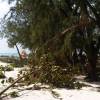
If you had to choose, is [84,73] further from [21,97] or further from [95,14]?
[21,97]

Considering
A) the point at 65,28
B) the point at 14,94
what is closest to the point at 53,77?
the point at 14,94

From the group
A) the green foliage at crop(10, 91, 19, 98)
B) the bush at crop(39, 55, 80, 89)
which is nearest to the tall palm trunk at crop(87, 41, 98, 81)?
the bush at crop(39, 55, 80, 89)

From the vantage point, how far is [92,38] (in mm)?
16781

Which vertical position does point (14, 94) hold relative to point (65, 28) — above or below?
below

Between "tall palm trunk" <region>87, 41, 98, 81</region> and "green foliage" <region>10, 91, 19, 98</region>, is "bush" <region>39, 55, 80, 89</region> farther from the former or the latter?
"tall palm trunk" <region>87, 41, 98, 81</region>

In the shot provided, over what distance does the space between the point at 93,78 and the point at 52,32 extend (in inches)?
134

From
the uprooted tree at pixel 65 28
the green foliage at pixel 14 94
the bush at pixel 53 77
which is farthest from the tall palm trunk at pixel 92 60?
the green foliage at pixel 14 94

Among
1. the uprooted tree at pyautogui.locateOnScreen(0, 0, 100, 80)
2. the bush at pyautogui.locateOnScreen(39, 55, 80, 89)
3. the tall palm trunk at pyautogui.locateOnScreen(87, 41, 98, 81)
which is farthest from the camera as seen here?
the tall palm trunk at pyautogui.locateOnScreen(87, 41, 98, 81)

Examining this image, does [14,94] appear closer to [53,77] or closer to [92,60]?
[53,77]

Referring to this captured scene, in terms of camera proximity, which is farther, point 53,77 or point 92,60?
point 92,60

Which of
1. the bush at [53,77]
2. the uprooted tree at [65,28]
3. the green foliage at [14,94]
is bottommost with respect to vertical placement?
the green foliage at [14,94]

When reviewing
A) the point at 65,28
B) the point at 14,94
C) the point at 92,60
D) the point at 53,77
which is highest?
the point at 65,28

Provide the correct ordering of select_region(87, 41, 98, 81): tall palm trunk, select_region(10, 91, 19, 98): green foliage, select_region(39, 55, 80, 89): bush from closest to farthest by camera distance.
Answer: select_region(10, 91, 19, 98): green foliage → select_region(39, 55, 80, 89): bush → select_region(87, 41, 98, 81): tall palm trunk

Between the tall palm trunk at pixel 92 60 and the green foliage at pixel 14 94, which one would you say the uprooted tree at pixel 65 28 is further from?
the green foliage at pixel 14 94
